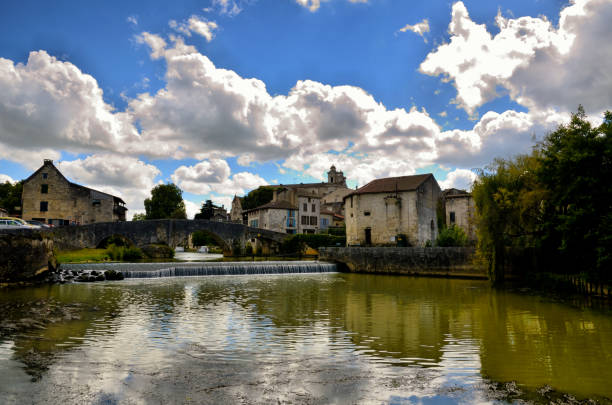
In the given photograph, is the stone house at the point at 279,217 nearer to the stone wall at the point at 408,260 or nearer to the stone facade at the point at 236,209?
the stone facade at the point at 236,209

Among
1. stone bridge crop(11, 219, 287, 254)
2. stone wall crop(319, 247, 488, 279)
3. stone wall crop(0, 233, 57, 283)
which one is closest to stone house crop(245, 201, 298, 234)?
stone bridge crop(11, 219, 287, 254)

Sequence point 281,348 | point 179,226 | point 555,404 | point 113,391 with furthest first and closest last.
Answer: point 179,226 → point 281,348 → point 113,391 → point 555,404

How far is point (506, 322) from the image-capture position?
9.65m

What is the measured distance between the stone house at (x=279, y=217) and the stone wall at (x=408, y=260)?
2461 cm

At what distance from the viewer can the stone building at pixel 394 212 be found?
3550cm

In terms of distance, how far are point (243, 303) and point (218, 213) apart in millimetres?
78701

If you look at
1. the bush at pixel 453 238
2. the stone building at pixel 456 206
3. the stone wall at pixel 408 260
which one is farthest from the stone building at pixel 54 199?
the stone building at pixel 456 206

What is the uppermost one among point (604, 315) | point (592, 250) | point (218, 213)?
point (218, 213)

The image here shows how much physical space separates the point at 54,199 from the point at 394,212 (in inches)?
1422

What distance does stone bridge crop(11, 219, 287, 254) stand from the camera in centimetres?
3625

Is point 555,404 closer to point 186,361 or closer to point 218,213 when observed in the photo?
point 186,361

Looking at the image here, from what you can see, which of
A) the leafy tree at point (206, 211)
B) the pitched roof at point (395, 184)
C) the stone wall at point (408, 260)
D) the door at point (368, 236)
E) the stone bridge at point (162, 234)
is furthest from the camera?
the leafy tree at point (206, 211)

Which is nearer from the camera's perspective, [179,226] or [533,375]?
[533,375]

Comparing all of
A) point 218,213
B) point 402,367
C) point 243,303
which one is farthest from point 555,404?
point 218,213
